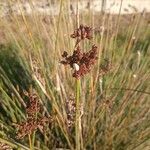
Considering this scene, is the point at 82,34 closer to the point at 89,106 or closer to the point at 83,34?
the point at 83,34

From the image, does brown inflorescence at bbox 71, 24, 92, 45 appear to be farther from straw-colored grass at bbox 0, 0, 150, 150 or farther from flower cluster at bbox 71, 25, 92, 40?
straw-colored grass at bbox 0, 0, 150, 150

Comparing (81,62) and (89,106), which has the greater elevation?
(81,62)

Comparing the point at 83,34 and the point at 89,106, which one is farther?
the point at 89,106

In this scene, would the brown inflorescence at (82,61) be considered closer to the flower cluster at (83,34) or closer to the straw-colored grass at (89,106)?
the flower cluster at (83,34)

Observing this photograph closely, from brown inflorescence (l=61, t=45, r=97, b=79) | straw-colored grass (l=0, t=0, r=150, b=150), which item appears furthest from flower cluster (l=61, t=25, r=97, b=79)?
straw-colored grass (l=0, t=0, r=150, b=150)

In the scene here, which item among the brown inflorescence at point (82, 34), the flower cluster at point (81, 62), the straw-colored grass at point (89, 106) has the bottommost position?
the straw-colored grass at point (89, 106)

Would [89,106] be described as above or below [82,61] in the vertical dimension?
below

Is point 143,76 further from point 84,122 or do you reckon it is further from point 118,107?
point 84,122

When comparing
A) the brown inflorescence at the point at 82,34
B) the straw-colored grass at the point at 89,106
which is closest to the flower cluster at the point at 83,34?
the brown inflorescence at the point at 82,34

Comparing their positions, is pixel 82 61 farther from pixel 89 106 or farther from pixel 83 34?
pixel 89 106

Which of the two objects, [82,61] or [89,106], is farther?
[89,106]

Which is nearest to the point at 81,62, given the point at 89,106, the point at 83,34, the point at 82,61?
the point at 82,61

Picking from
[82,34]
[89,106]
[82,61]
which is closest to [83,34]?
[82,34]
